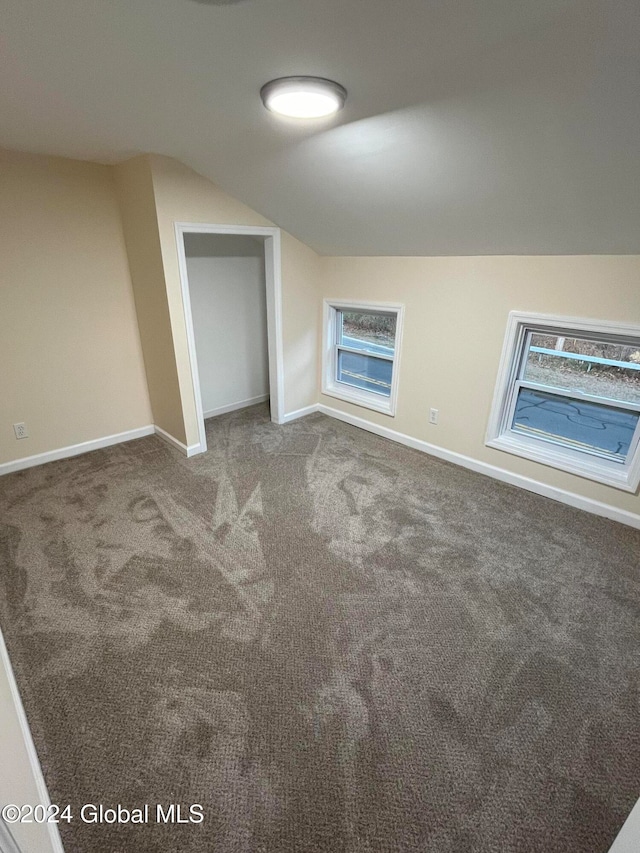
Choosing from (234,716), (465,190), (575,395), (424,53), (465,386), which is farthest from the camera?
(465,386)

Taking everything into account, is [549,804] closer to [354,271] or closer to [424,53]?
[424,53]

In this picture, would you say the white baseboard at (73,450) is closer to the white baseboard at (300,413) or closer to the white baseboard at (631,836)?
the white baseboard at (300,413)

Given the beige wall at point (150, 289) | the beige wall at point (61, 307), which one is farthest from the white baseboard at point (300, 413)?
the beige wall at point (61, 307)

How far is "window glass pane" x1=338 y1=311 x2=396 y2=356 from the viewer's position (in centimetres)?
390

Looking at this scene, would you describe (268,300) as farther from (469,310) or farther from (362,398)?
(469,310)

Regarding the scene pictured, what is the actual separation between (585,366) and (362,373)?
2.29 metres

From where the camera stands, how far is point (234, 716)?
1.59 meters

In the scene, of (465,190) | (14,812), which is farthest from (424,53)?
(14,812)

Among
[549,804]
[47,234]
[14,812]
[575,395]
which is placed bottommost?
[549,804]

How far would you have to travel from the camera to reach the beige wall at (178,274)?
280 centimetres

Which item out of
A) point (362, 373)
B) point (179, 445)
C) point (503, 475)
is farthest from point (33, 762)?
point (362, 373)

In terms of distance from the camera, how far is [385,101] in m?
1.62

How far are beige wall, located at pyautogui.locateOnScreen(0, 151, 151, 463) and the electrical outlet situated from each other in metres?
0.04

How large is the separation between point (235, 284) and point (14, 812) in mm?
4095
